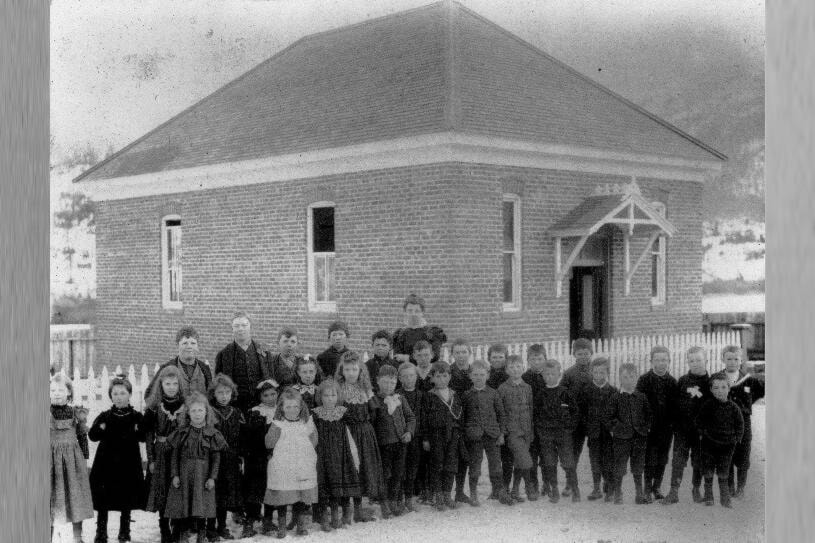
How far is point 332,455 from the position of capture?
556 centimetres

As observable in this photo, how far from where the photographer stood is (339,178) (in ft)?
20.2

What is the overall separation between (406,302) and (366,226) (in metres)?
0.59

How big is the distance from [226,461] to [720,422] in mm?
3148

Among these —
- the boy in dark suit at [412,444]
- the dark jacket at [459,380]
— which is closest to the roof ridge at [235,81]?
the boy in dark suit at [412,444]

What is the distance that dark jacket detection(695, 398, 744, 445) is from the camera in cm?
582

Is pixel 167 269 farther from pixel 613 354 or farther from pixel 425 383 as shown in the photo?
pixel 613 354

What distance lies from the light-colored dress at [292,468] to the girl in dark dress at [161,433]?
59cm

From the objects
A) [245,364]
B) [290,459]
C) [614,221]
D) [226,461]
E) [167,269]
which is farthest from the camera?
[167,269]

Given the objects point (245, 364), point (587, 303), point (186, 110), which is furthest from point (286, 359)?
point (587, 303)

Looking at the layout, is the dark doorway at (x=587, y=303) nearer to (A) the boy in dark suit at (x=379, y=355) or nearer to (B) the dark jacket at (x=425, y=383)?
(B) the dark jacket at (x=425, y=383)

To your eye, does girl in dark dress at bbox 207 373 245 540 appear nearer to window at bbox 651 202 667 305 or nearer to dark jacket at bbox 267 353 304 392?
dark jacket at bbox 267 353 304 392

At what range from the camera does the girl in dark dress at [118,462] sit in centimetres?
520

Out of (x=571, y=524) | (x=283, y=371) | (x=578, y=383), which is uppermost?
(x=283, y=371)

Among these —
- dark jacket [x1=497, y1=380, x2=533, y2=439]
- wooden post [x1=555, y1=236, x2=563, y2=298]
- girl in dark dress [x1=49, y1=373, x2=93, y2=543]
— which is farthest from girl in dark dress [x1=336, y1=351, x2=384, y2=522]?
girl in dark dress [x1=49, y1=373, x2=93, y2=543]
